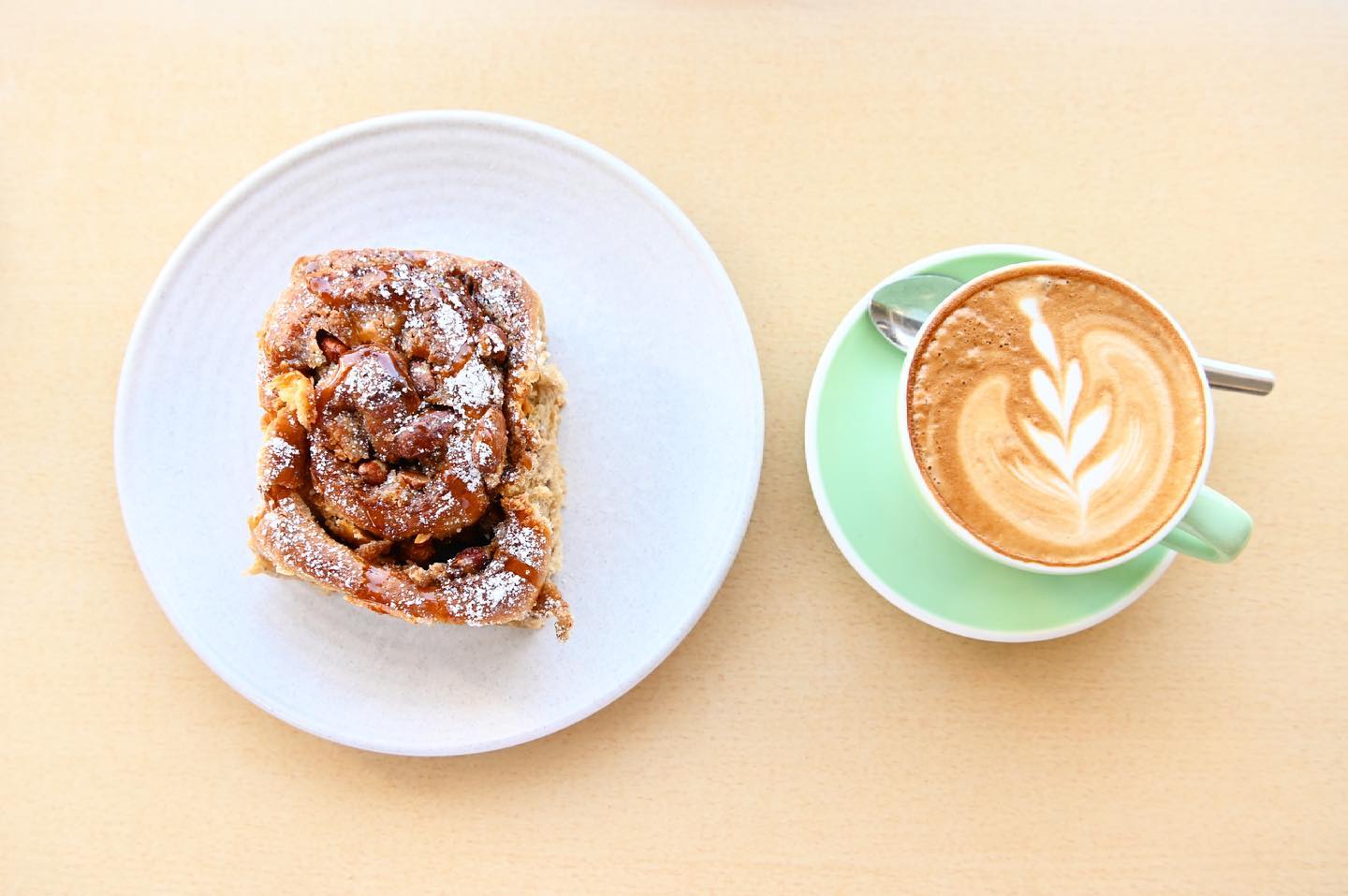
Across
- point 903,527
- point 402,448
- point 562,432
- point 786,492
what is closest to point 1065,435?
point 903,527

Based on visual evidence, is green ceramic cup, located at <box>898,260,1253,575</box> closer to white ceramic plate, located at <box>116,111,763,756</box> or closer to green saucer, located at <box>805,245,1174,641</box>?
green saucer, located at <box>805,245,1174,641</box>

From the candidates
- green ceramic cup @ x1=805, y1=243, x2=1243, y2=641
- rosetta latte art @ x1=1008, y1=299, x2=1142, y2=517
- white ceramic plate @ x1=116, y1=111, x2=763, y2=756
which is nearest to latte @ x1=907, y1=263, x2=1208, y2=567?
rosetta latte art @ x1=1008, y1=299, x2=1142, y2=517

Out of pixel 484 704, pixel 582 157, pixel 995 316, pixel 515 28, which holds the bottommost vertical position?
pixel 484 704

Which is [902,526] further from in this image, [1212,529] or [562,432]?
[562,432]

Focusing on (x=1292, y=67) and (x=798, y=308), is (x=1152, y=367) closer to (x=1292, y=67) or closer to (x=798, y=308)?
(x=798, y=308)

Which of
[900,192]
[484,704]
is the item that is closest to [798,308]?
[900,192]

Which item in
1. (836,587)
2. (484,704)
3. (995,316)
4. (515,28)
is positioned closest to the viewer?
(995,316)

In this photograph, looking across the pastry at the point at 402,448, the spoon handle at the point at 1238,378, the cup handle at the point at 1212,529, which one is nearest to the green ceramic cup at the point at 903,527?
the cup handle at the point at 1212,529
